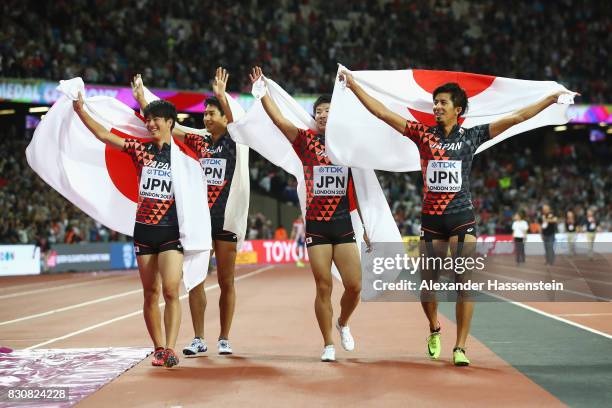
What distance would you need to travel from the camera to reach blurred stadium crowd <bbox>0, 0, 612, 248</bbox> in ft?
95.2

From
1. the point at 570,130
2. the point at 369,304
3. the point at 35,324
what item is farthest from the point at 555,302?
the point at 570,130

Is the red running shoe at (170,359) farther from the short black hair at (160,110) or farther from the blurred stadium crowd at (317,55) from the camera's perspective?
the blurred stadium crowd at (317,55)

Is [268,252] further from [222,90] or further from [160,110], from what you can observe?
Answer: [160,110]

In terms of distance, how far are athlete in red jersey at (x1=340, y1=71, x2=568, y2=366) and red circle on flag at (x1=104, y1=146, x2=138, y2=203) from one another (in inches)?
99.3

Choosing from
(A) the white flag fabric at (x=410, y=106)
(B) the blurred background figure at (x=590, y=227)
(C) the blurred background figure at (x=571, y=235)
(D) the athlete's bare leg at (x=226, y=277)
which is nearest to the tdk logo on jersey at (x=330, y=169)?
(A) the white flag fabric at (x=410, y=106)

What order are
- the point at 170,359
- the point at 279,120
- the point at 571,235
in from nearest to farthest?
the point at 170,359
the point at 279,120
the point at 571,235

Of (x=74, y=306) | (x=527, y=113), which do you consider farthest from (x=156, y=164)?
(x=74, y=306)

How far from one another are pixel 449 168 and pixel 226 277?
2.60 metres

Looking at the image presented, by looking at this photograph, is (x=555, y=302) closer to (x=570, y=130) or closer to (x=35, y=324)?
(x=35, y=324)

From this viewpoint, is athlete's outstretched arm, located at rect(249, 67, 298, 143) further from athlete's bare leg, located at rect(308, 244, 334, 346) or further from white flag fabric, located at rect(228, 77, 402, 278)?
athlete's bare leg, located at rect(308, 244, 334, 346)

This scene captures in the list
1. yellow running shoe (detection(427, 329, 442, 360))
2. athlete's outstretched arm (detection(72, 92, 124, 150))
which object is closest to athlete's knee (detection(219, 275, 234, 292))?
athlete's outstretched arm (detection(72, 92, 124, 150))

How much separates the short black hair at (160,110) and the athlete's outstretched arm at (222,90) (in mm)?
528

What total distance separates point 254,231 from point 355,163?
24194 millimetres

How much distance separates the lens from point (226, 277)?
802cm
